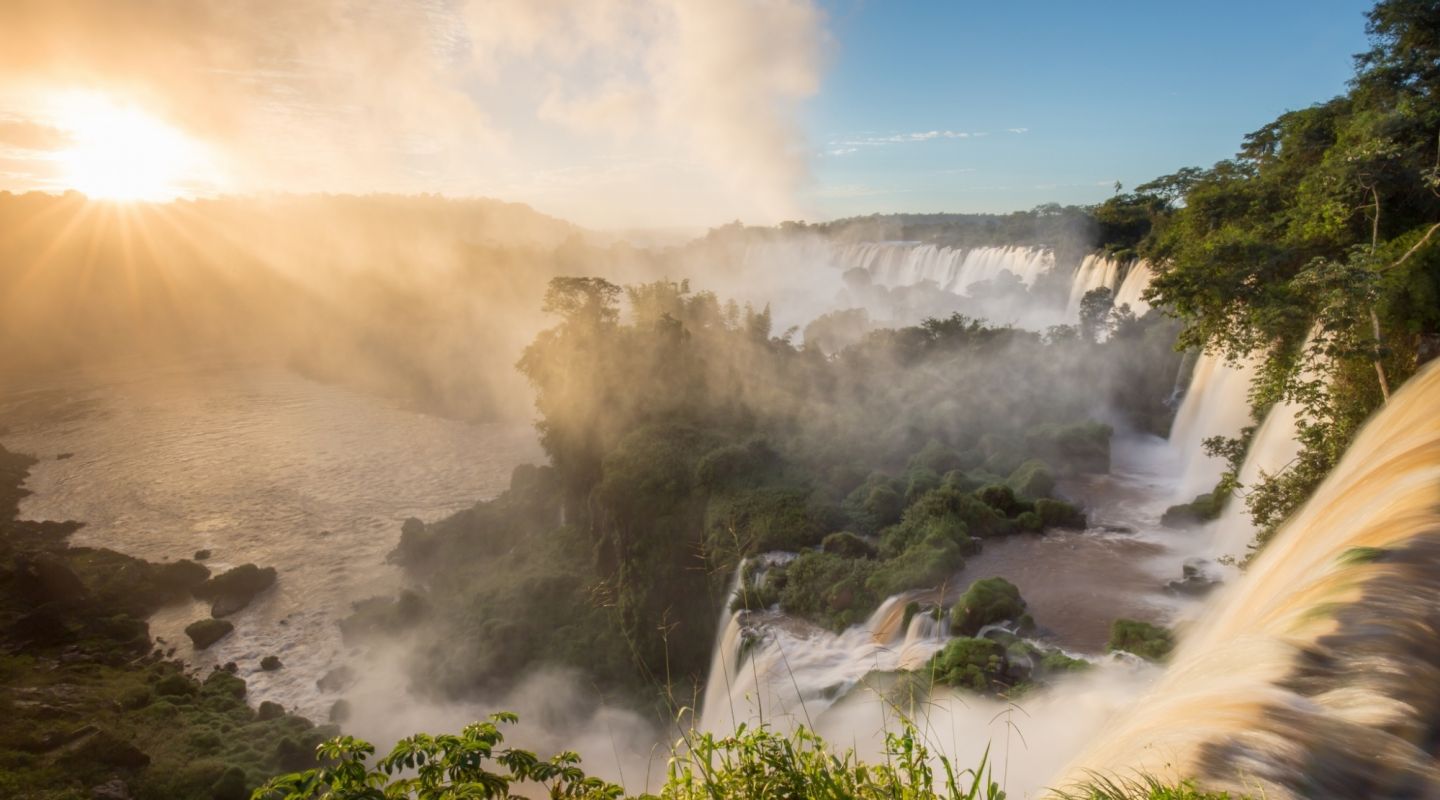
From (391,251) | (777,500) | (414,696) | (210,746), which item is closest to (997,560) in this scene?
(777,500)

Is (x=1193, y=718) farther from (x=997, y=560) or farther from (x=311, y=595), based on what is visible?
(x=311, y=595)

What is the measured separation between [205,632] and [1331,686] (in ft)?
102

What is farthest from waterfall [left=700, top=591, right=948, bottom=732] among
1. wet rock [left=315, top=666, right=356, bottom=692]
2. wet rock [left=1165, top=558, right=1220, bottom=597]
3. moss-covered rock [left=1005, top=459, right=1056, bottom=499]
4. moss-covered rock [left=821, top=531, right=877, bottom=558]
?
wet rock [left=315, top=666, right=356, bottom=692]

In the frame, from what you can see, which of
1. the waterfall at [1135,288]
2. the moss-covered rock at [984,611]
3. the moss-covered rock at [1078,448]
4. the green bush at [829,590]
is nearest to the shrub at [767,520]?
the green bush at [829,590]

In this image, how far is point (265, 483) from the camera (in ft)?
124

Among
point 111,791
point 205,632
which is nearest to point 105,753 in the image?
point 111,791

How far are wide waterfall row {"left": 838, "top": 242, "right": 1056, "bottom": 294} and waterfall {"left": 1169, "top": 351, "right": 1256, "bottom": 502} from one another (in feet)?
71.0

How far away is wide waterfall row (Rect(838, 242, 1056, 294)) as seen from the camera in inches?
1673

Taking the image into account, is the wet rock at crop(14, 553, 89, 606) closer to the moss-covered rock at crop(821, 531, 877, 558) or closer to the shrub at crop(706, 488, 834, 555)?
the shrub at crop(706, 488, 834, 555)

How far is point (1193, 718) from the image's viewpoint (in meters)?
3.88

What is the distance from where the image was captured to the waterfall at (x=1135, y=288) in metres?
28.1

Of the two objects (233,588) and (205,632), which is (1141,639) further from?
(233,588)

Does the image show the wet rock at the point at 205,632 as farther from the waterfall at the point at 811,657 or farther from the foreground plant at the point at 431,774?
the foreground plant at the point at 431,774

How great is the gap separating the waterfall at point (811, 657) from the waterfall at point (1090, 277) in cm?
2617
